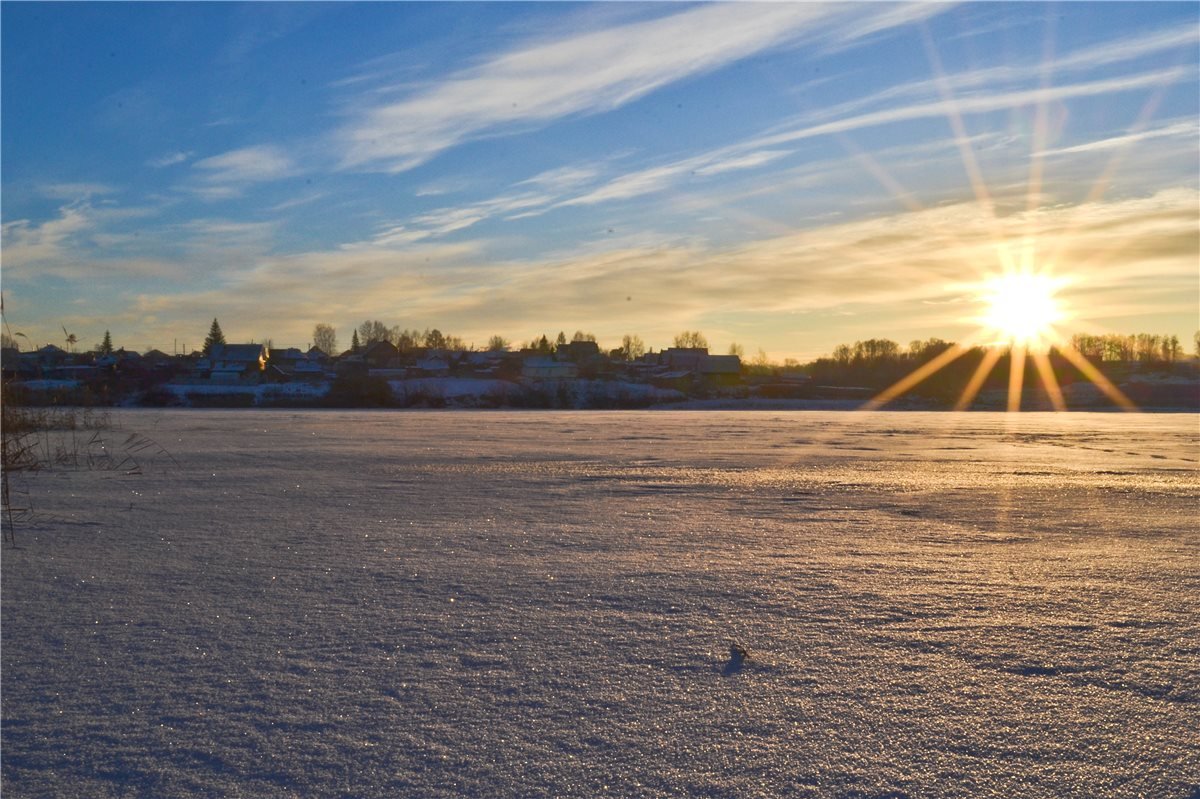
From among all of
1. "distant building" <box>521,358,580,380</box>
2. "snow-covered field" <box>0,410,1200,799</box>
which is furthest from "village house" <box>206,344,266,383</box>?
"snow-covered field" <box>0,410,1200,799</box>

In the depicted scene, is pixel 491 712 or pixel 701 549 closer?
pixel 491 712

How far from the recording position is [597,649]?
319cm

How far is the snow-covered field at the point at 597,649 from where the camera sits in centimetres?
229

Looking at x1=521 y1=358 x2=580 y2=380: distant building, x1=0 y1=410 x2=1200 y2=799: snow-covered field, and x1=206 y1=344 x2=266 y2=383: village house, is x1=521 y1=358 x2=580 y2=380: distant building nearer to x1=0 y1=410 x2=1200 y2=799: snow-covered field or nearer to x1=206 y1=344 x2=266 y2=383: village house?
x1=206 y1=344 x2=266 y2=383: village house

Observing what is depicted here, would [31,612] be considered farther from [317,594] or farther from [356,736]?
[356,736]

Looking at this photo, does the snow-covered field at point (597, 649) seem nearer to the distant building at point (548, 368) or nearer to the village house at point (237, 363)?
the village house at point (237, 363)

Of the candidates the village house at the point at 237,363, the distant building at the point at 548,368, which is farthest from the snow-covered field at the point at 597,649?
the distant building at the point at 548,368

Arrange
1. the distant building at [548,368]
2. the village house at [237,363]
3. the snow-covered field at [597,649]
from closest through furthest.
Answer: the snow-covered field at [597,649] < the village house at [237,363] < the distant building at [548,368]

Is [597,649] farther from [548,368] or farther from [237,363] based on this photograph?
[237,363]

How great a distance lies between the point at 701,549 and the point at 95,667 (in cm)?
303

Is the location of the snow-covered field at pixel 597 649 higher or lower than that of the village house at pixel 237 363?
lower

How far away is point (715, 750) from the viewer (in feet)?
7.82

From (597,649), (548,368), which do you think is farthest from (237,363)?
(597,649)

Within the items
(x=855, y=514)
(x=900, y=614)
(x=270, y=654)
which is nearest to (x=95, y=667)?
(x=270, y=654)
